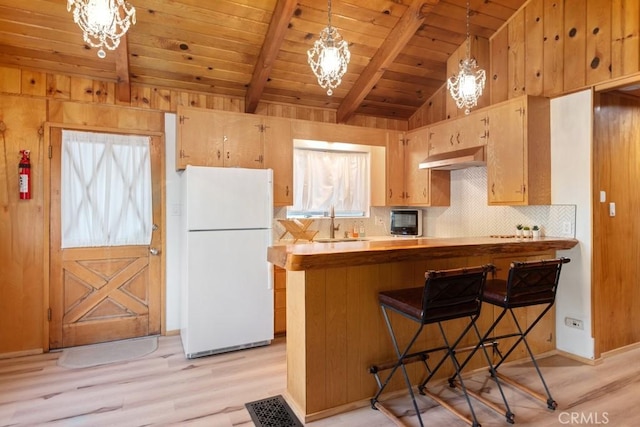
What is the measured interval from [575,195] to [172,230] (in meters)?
3.90

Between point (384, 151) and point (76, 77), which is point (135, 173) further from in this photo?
point (384, 151)

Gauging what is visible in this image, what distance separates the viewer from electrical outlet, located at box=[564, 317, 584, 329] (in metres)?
3.06

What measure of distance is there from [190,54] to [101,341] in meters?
2.98

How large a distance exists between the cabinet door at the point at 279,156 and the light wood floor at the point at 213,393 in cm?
164

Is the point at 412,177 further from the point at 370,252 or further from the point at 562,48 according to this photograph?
the point at 370,252

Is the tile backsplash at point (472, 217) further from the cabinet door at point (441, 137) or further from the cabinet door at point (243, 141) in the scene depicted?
the cabinet door at point (243, 141)

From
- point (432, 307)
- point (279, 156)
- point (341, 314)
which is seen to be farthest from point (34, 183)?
point (432, 307)

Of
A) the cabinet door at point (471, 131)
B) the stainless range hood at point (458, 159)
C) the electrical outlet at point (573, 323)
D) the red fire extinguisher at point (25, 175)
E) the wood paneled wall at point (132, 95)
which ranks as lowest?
the electrical outlet at point (573, 323)

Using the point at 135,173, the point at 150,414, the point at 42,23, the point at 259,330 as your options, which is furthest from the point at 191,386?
the point at 42,23

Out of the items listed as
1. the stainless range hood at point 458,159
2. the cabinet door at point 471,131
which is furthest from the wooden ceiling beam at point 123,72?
the cabinet door at point 471,131

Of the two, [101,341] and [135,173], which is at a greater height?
[135,173]

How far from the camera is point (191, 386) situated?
2625mm

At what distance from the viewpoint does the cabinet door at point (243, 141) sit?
3584 millimetres

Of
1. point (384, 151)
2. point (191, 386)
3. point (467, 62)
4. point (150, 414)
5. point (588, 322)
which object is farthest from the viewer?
point (384, 151)
